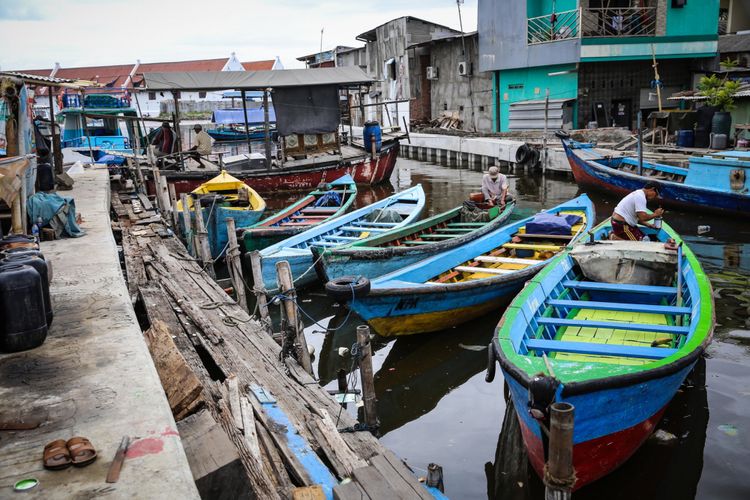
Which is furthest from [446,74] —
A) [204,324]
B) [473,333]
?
[204,324]

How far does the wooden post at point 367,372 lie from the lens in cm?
564

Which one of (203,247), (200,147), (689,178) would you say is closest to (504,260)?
(203,247)

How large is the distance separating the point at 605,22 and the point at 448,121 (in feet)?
37.4

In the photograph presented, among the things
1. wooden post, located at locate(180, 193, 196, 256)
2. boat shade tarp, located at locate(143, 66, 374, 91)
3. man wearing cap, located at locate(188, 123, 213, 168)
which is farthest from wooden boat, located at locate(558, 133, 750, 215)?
wooden post, located at locate(180, 193, 196, 256)

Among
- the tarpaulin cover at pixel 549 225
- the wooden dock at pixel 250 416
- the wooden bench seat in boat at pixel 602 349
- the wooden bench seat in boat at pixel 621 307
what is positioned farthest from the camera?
the tarpaulin cover at pixel 549 225

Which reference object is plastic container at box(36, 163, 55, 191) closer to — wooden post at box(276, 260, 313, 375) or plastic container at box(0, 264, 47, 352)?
wooden post at box(276, 260, 313, 375)

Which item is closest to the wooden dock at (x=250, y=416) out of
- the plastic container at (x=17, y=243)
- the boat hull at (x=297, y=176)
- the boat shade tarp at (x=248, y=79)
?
the plastic container at (x=17, y=243)

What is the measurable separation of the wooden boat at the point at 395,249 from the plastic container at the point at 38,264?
4.16 meters

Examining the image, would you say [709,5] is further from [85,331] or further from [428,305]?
[85,331]

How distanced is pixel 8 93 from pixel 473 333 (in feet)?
24.4

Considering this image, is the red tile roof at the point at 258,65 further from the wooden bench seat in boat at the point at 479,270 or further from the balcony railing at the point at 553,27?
the wooden bench seat in boat at the point at 479,270

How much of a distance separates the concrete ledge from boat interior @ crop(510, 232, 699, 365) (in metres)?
3.29

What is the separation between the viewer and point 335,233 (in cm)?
1211

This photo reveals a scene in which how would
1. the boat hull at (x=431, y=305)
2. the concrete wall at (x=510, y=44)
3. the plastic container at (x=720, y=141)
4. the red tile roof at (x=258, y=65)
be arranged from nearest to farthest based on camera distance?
the boat hull at (x=431, y=305), the plastic container at (x=720, y=141), the concrete wall at (x=510, y=44), the red tile roof at (x=258, y=65)
